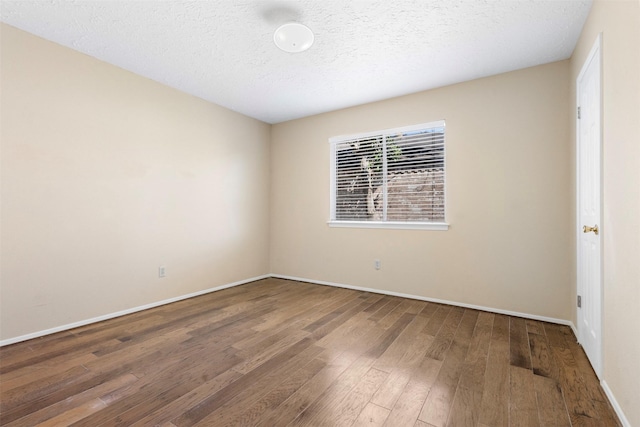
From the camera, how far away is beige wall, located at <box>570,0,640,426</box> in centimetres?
134

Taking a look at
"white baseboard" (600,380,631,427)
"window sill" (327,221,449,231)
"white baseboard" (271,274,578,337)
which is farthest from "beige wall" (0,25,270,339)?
"white baseboard" (600,380,631,427)

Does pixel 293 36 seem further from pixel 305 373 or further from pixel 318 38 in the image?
pixel 305 373

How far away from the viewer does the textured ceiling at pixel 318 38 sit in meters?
Answer: 2.16

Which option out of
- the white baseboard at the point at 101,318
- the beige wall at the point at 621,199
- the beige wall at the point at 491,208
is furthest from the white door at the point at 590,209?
the white baseboard at the point at 101,318

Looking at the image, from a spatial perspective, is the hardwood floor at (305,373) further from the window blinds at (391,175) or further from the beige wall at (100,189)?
the window blinds at (391,175)

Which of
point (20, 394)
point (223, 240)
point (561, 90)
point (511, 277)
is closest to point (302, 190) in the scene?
point (223, 240)

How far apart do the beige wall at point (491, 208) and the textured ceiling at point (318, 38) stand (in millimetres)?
284

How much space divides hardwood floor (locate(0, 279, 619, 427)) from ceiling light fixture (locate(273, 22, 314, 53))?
2.43m

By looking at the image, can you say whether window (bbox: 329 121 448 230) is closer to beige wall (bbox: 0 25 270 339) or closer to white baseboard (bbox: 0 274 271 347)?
beige wall (bbox: 0 25 270 339)

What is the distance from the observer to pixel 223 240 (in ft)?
13.8

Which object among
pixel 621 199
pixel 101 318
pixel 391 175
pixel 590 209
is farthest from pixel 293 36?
pixel 101 318

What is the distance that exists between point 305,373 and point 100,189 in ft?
8.70

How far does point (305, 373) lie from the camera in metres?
1.94

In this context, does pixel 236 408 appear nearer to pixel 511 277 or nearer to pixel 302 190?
pixel 511 277
